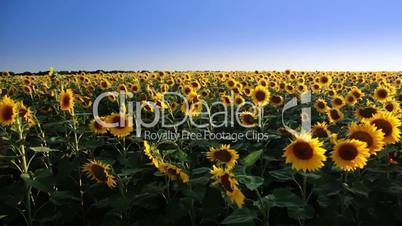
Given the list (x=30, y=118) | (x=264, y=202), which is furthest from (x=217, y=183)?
(x=30, y=118)

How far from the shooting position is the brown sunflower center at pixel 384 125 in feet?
13.6

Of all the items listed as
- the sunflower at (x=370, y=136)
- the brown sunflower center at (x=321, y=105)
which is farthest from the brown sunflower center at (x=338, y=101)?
the sunflower at (x=370, y=136)

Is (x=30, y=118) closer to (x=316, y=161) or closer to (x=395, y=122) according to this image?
(x=316, y=161)

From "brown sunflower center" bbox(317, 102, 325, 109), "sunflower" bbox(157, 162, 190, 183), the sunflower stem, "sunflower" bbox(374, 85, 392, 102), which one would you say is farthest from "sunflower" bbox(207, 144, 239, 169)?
"sunflower" bbox(374, 85, 392, 102)

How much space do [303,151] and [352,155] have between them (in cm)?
45

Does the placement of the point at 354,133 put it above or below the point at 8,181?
above

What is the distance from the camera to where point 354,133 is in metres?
3.91

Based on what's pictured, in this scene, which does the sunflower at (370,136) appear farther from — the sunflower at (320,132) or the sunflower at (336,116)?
the sunflower at (336,116)

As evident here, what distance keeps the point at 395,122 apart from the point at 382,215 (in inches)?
41.0

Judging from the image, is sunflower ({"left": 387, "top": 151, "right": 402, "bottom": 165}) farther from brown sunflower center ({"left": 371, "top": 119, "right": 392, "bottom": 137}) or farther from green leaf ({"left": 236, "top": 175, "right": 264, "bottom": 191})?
green leaf ({"left": 236, "top": 175, "right": 264, "bottom": 191})

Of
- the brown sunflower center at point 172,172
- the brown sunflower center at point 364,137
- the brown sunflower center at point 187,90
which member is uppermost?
the brown sunflower center at point 187,90

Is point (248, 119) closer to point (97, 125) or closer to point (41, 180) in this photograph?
point (97, 125)

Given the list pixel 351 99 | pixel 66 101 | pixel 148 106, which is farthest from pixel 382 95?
pixel 66 101

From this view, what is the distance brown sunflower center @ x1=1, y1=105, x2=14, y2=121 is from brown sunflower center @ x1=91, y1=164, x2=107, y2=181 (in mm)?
1324
